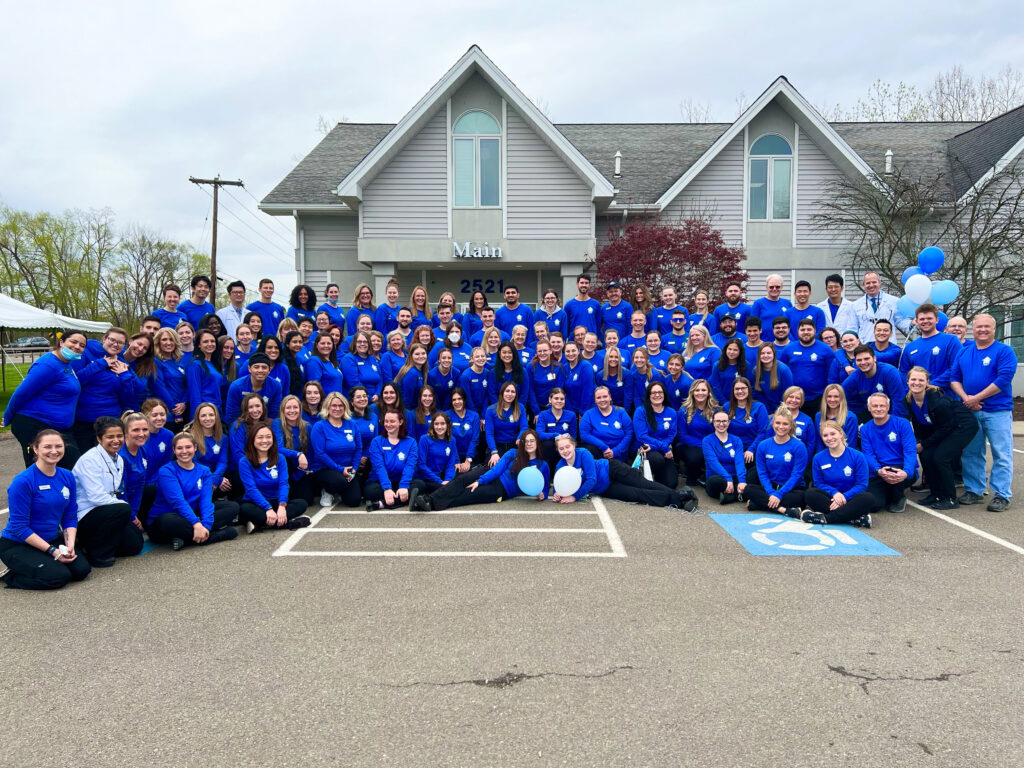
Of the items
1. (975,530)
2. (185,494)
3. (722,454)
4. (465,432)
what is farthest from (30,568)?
(975,530)

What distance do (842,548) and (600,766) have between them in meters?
4.09

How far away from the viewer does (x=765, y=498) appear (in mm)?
7363

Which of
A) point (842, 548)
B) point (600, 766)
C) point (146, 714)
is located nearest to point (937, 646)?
point (842, 548)

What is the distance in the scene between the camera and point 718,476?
315 inches

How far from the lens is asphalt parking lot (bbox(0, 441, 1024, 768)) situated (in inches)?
121

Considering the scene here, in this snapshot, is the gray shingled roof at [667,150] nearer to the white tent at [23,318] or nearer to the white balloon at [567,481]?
the white tent at [23,318]

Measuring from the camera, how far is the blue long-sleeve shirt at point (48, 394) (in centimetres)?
654

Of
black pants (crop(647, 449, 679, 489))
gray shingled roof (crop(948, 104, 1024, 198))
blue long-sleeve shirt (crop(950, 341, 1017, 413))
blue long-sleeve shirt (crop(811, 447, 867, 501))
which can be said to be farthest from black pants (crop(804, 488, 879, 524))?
gray shingled roof (crop(948, 104, 1024, 198))

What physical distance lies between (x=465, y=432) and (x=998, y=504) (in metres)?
6.17

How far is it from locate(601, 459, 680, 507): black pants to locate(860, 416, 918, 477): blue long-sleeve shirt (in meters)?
2.18

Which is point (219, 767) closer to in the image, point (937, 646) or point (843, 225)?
point (937, 646)

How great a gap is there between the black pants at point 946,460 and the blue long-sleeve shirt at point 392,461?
6.05 metres

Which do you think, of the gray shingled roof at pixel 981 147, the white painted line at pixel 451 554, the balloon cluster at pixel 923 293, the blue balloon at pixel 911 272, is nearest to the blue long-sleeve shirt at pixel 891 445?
the balloon cluster at pixel 923 293

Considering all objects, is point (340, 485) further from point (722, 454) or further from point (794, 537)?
point (794, 537)
